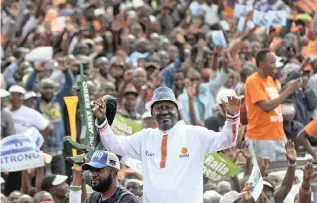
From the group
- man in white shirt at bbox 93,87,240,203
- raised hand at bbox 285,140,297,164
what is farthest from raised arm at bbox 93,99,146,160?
raised hand at bbox 285,140,297,164

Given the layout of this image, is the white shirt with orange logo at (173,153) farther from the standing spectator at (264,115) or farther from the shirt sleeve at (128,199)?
the standing spectator at (264,115)

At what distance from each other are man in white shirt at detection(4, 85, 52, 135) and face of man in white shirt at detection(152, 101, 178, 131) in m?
5.58

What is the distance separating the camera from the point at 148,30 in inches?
990

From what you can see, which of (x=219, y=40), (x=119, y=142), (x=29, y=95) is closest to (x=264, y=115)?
(x=119, y=142)

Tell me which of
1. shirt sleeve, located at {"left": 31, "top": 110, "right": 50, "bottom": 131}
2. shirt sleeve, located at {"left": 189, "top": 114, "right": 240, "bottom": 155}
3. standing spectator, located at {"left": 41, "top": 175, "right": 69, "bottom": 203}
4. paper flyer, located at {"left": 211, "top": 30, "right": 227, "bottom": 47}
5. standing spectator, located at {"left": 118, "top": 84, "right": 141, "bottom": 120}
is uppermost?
paper flyer, located at {"left": 211, "top": 30, "right": 227, "bottom": 47}

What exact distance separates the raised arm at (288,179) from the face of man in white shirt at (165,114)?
1.52m

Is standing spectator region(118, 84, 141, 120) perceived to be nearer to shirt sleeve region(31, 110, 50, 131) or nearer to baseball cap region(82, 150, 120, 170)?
shirt sleeve region(31, 110, 50, 131)

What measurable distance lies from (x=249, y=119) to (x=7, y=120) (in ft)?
11.4

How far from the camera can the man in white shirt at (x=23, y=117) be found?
17.3 m

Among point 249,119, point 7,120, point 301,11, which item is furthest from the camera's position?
point 301,11

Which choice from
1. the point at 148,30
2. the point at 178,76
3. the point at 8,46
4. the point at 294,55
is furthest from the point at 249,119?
the point at 148,30

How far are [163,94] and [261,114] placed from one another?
3399mm

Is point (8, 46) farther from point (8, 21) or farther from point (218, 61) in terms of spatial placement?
point (218, 61)

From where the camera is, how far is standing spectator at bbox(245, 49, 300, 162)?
1501 centimetres
